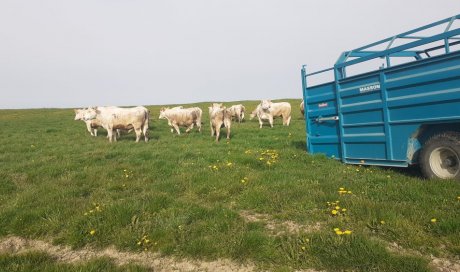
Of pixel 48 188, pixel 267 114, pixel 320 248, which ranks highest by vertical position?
pixel 267 114

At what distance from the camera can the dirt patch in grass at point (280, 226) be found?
569 centimetres

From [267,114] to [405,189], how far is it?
60.5 feet

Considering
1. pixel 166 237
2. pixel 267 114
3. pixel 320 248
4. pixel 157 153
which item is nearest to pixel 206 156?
pixel 157 153

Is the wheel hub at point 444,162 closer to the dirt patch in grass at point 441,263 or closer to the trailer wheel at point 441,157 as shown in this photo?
the trailer wheel at point 441,157

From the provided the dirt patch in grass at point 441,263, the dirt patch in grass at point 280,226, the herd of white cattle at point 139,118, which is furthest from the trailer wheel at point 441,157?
the herd of white cattle at point 139,118

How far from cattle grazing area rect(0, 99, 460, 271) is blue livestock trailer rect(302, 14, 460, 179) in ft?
1.85

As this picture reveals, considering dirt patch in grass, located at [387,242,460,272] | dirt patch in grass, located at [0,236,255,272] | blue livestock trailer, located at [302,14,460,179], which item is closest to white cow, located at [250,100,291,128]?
blue livestock trailer, located at [302,14,460,179]

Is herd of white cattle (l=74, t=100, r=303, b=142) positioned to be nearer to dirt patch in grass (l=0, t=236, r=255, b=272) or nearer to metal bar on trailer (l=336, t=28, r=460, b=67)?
metal bar on trailer (l=336, t=28, r=460, b=67)

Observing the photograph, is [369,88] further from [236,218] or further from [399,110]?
[236,218]

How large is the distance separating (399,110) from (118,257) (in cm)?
704

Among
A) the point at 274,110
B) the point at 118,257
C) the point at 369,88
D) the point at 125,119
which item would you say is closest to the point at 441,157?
the point at 369,88

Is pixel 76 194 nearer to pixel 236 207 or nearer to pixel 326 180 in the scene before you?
pixel 236 207

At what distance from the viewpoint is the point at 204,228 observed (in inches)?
233

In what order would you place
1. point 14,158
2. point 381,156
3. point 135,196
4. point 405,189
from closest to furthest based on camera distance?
1. point 405,189
2. point 135,196
3. point 381,156
4. point 14,158
